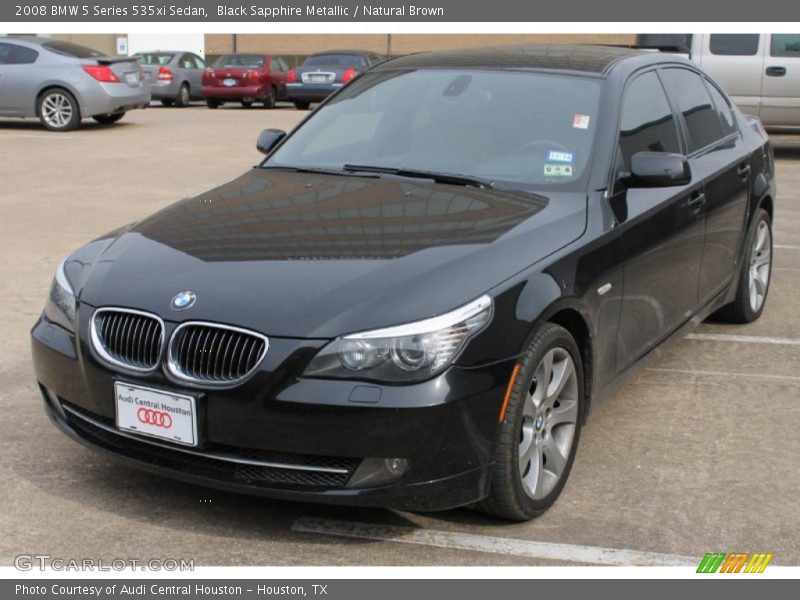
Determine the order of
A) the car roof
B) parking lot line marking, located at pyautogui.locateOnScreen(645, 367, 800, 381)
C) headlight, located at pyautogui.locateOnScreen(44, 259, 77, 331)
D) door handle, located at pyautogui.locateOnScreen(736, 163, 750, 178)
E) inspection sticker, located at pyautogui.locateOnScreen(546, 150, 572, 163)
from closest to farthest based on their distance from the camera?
1. headlight, located at pyautogui.locateOnScreen(44, 259, 77, 331)
2. inspection sticker, located at pyautogui.locateOnScreen(546, 150, 572, 163)
3. the car roof
4. parking lot line marking, located at pyautogui.locateOnScreen(645, 367, 800, 381)
5. door handle, located at pyautogui.locateOnScreen(736, 163, 750, 178)

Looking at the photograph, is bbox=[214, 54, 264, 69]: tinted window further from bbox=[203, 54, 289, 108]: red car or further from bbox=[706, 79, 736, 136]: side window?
bbox=[706, 79, 736, 136]: side window

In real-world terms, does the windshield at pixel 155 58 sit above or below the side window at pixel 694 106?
below

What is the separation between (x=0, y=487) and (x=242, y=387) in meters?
1.26

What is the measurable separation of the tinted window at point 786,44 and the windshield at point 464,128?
1156 centimetres

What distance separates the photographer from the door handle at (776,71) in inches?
617

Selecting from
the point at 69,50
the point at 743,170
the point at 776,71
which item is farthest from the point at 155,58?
the point at 743,170

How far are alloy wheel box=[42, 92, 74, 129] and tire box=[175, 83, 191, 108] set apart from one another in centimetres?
932

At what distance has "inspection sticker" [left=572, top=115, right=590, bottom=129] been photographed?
497cm

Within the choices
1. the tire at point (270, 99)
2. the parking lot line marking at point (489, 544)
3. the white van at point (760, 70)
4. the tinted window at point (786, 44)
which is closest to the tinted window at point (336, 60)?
the tire at point (270, 99)

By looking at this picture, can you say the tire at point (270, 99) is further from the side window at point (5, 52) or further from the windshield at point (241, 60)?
the side window at point (5, 52)

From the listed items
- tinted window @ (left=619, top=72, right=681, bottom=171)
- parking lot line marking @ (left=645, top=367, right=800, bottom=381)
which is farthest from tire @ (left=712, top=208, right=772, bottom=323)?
tinted window @ (left=619, top=72, right=681, bottom=171)

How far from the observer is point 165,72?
26625 mm

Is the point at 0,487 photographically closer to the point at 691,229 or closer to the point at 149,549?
the point at 149,549

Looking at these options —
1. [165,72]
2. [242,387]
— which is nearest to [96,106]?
[165,72]
